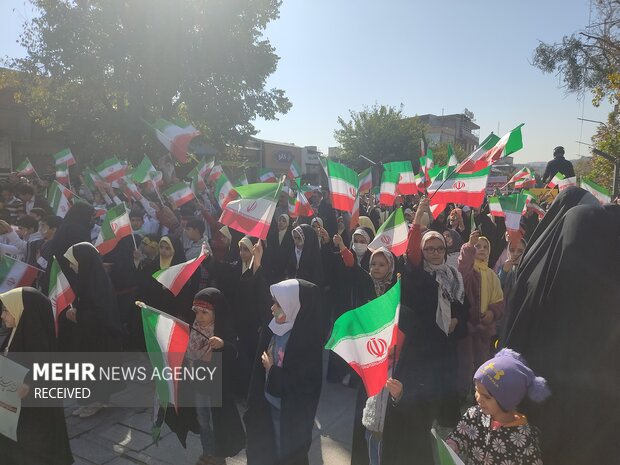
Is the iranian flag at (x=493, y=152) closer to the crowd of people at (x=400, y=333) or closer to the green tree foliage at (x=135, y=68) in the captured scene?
the crowd of people at (x=400, y=333)

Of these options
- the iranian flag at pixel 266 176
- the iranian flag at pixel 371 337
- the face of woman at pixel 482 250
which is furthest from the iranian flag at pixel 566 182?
the iranian flag at pixel 371 337

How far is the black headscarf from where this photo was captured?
67.6 inches

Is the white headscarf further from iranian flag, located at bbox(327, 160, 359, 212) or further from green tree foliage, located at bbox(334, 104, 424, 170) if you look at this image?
green tree foliage, located at bbox(334, 104, 424, 170)

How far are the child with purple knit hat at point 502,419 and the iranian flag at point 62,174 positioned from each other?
37.9 ft

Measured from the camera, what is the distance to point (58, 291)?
420 centimetres

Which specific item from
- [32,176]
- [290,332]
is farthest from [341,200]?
[32,176]

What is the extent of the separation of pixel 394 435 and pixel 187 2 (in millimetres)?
21339

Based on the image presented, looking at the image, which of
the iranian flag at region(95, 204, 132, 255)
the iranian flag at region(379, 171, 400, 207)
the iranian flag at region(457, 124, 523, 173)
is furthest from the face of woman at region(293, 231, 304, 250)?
the iranian flag at region(379, 171, 400, 207)

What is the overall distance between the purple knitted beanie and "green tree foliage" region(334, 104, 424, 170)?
31.3 m

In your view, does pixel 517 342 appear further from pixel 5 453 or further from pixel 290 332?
pixel 5 453

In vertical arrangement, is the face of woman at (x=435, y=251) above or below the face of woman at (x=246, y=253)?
above

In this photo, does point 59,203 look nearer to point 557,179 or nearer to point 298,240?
point 298,240

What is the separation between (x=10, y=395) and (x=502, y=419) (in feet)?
9.35

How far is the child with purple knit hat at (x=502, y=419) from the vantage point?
1.87 m
